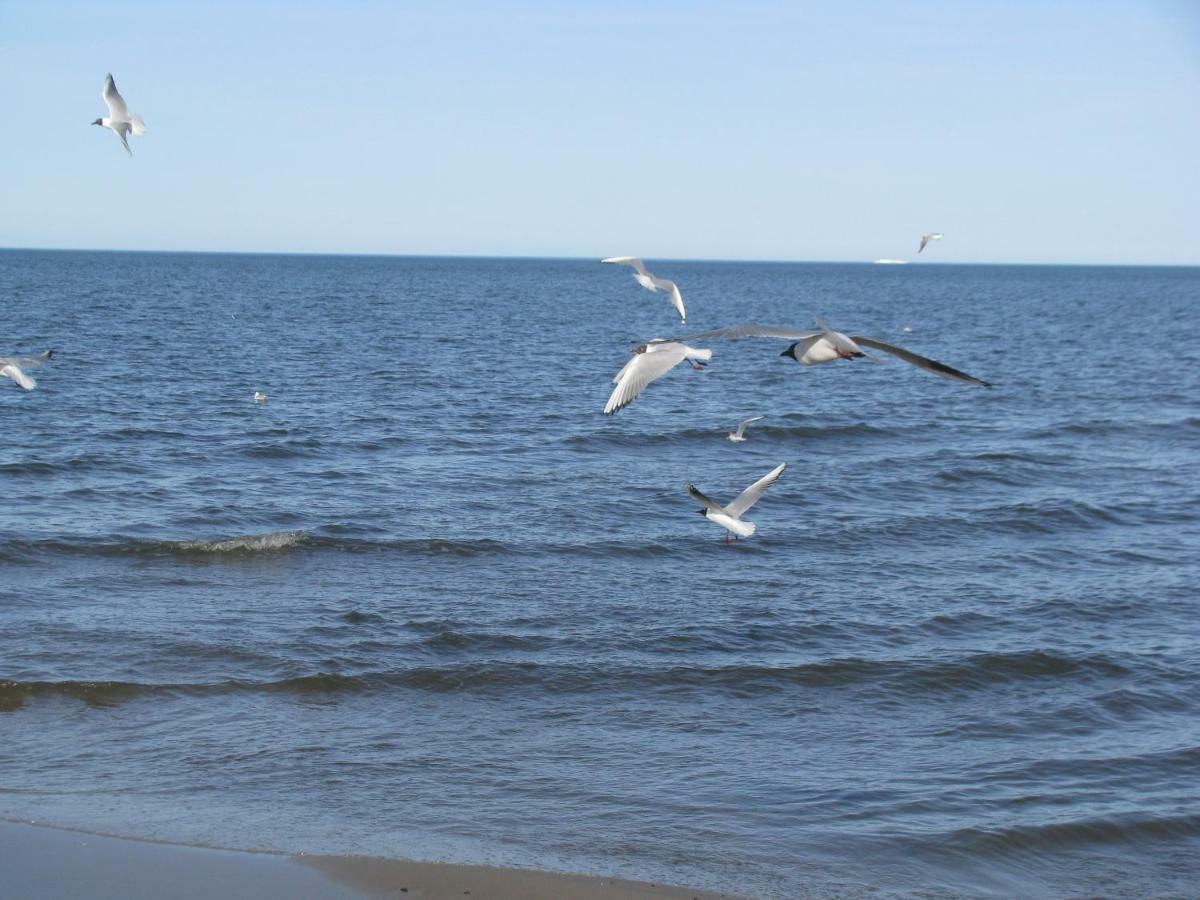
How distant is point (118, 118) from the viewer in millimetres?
14039

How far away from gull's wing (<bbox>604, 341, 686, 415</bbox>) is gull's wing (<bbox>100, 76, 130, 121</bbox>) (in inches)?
279

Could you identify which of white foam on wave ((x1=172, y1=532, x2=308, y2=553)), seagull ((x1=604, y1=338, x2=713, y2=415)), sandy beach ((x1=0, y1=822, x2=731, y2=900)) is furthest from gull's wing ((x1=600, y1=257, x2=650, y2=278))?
sandy beach ((x1=0, y1=822, x2=731, y2=900))

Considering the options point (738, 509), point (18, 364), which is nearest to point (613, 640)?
point (738, 509)

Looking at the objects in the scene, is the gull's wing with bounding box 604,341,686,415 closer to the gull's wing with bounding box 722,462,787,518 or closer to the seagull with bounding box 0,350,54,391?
the gull's wing with bounding box 722,462,787,518

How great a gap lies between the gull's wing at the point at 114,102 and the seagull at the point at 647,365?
23.2 ft

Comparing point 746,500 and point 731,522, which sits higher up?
point 746,500

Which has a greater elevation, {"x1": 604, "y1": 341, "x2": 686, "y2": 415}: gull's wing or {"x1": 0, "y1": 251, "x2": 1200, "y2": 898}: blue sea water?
{"x1": 604, "y1": 341, "x2": 686, "y2": 415}: gull's wing

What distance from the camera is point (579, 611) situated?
13406 millimetres

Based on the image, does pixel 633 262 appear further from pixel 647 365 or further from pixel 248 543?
pixel 248 543

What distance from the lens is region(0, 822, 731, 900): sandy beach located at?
698 cm

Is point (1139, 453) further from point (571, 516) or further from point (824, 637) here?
point (824, 637)

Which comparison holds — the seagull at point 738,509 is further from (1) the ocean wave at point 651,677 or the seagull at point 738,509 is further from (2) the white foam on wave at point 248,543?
(2) the white foam on wave at point 248,543

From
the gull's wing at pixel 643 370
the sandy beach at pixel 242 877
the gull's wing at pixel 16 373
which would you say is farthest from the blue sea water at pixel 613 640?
the gull's wing at pixel 643 370

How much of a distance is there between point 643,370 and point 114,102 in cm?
739
